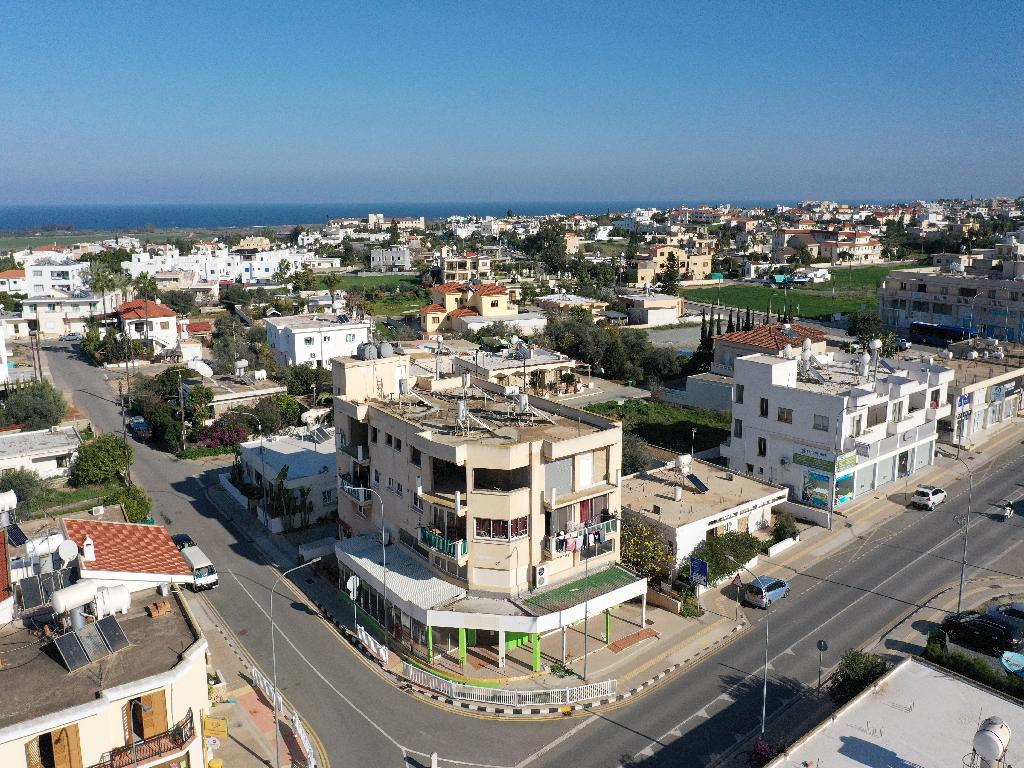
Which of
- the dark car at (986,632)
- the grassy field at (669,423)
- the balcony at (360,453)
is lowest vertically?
the dark car at (986,632)

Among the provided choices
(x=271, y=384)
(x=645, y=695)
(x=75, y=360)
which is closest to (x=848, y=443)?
(x=645, y=695)

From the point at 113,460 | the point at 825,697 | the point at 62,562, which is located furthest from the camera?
the point at 113,460

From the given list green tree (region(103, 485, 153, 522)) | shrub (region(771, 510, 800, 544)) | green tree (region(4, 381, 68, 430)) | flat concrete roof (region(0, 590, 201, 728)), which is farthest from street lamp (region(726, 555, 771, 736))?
green tree (region(4, 381, 68, 430))

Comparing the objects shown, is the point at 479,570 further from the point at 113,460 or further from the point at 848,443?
the point at 113,460

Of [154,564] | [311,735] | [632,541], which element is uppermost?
[154,564]

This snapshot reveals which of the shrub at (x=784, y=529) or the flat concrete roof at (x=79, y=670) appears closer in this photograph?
the flat concrete roof at (x=79, y=670)

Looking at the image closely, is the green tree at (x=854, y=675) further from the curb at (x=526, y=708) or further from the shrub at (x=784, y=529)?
the shrub at (x=784, y=529)

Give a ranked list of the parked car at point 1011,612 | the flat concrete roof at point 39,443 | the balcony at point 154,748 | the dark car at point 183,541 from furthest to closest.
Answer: the flat concrete roof at point 39,443
the dark car at point 183,541
the parked car at point 1011,612
the balcony at point 154,748

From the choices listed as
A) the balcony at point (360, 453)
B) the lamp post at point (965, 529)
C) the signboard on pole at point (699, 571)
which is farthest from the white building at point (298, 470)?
the lamp post at point (965, 529)
